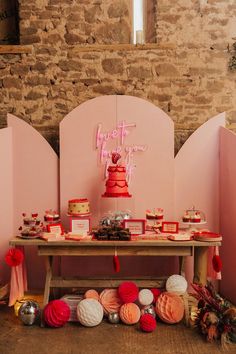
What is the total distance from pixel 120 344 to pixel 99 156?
2147 millimetres

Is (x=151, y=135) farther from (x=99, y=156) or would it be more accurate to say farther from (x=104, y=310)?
(x=104, y=310)

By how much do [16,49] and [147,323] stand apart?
368 cm

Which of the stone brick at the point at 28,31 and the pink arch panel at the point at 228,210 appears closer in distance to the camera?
the pink arch panel at the point at 228,210

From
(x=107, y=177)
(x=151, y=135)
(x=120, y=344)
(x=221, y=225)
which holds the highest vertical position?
(x=151, y=135)

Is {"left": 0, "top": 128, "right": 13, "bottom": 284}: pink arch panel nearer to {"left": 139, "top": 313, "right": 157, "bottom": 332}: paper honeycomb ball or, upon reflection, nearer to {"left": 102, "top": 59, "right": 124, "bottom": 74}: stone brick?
{"left": 102, "top": 59, "right": 124, "bottom": 74}: stone brick

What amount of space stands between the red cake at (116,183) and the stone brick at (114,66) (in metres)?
1.41

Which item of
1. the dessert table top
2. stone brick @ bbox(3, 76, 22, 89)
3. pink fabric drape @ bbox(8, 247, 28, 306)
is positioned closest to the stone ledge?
stone brick @ bbox(3, 76, 22, 89)

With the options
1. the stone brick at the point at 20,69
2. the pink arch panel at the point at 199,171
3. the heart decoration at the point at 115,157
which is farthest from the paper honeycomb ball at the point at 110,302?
the stone brick at the point at 20,69

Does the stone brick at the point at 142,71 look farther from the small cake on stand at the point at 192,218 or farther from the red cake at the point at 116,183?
the small cake on stand at the point at 192,218

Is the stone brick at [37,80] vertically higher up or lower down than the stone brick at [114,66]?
lower down

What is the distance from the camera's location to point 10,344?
357cm

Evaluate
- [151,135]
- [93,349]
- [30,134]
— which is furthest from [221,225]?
[30,134]

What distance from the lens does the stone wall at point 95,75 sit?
514 cm

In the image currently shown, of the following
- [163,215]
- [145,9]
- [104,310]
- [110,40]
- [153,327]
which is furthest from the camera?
[145,9]
